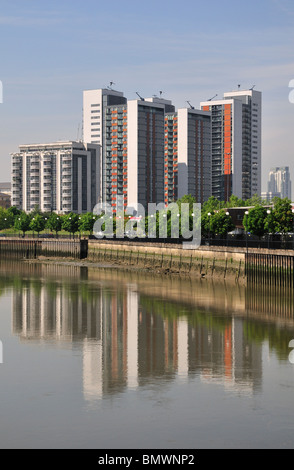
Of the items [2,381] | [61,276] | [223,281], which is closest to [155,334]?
[2,381]

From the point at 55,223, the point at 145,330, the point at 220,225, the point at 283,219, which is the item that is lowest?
the point at 145,330

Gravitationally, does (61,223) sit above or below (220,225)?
above

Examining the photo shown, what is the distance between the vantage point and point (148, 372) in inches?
1469

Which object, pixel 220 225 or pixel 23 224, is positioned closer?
pixel 220 225

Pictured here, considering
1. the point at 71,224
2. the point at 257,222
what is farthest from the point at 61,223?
the point at 257,222

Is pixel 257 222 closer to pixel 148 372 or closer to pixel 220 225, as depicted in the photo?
pixel 220 225

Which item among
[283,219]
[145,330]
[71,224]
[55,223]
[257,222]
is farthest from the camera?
[55,223]

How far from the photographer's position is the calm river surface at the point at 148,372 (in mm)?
27516

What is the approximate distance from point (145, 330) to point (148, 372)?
14.1 metres

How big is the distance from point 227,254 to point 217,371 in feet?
167

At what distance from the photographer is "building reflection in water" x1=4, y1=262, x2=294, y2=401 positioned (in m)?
36.8

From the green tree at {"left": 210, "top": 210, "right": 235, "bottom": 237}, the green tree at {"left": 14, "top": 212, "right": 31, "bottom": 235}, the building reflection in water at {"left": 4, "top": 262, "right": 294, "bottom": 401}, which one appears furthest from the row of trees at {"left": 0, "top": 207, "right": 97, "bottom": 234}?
the building reflection in water at {"left": 4, "top": 262, "right": 294, "bottom": 401}

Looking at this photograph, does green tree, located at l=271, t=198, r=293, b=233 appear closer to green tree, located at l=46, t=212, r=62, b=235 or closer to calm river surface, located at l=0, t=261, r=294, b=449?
calm river surface, located at l=0, t=261, r=294, b=449

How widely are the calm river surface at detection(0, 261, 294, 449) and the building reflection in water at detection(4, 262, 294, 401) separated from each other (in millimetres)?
85
